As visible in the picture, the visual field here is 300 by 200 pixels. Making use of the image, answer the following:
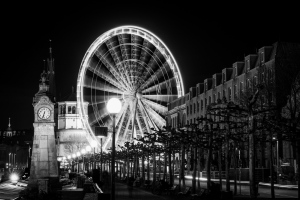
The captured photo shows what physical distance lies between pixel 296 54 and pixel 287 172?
16.0m

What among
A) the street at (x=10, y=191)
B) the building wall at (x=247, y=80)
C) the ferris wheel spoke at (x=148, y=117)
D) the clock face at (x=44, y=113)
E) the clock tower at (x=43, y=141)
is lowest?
the street at (x=10, y=191)

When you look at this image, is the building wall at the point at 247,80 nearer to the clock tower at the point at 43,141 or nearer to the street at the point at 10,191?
the clock tower at the point at 43,141

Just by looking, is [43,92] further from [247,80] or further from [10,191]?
[247,80]

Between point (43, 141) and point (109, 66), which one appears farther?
point (109, 66)

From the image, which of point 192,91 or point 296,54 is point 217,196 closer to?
point 296,54

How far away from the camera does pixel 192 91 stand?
353ft

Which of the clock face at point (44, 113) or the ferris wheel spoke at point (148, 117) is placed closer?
the clock face at point (44, 113)

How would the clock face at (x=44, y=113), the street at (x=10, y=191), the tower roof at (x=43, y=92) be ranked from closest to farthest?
1. the street at (x=10, y=191)
2. the clock face at (x=44, y=113)
3. the tower roof at (x=43, y=92)

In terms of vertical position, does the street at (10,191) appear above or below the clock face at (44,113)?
below

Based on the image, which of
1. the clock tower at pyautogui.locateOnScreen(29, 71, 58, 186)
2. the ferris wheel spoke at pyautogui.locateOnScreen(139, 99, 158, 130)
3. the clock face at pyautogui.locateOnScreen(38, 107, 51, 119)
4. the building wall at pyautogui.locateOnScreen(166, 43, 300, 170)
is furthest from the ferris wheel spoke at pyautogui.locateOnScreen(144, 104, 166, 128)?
the clock face at pyautogui.locateOnScreen(38, 107, 51, 119)

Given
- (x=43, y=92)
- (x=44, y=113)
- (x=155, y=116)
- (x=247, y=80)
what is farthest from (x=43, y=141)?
(x=247, y=80)

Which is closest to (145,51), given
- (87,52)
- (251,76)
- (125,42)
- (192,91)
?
(125,42)

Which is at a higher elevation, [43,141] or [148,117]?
[148,117]

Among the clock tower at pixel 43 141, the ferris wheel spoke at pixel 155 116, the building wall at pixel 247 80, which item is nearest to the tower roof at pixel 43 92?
the clock tower at pixel 43 141
